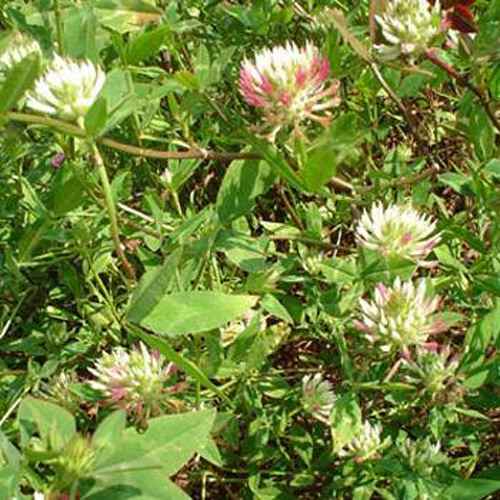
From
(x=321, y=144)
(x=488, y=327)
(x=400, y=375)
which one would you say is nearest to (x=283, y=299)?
(x=400, y=375)

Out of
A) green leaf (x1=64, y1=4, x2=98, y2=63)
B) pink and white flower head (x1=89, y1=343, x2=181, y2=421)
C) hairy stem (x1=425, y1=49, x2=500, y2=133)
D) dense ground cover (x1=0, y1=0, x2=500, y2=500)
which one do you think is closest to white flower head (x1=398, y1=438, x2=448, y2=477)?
dense ground cover (x1=0, y1=0, x2=500, y2=500)

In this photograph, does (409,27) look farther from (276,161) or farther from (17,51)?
(17,51)

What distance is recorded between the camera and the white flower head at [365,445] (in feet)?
4.62

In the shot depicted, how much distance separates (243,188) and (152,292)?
0.35 m

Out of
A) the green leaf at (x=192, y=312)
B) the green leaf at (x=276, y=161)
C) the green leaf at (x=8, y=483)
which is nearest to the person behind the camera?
the green leaf at (x=8, y=483)

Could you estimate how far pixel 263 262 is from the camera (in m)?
1.35

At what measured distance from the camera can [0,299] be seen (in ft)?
6.04

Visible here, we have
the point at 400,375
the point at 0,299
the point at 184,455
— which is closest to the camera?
the point at 184,455

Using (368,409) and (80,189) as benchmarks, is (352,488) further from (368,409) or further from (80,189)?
(80,189)

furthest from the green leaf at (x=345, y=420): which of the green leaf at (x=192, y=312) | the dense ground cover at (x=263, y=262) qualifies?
the green leaf at (x=192, y=312)

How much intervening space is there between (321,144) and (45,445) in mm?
445

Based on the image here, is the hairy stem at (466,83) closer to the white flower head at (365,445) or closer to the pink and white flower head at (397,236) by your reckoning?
the pink and white flower head at (397,236)

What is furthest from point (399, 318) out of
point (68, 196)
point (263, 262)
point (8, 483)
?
point (8, 483)

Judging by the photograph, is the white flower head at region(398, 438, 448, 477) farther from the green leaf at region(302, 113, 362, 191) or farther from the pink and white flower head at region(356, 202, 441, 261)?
the green leaf at region(302, 113, 362, 191)
